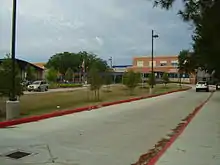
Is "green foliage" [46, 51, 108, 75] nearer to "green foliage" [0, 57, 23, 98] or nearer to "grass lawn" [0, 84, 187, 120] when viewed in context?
"grass lawn" [0, 84, 187, 120]

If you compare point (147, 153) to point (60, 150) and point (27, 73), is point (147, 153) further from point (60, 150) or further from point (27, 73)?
point (27, 73)

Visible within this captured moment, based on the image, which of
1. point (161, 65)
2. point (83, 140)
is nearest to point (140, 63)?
point (161, 65)

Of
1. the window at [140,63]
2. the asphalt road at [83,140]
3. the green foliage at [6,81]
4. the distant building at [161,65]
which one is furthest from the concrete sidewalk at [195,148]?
the window at [140,63]

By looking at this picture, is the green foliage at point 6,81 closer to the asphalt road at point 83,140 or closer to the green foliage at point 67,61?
the asphalt road at point 83,140

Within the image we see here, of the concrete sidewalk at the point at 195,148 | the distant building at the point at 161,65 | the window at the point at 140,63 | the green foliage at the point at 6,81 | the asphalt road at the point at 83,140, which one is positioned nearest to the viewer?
the concrete sidewalk at the point at 195,148

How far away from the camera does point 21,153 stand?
952 centimetres

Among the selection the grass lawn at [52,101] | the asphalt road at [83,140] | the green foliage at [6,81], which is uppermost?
the green foliage at [6,81]

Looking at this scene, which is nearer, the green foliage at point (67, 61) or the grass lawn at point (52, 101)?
the grass lawn at point (52, 101)

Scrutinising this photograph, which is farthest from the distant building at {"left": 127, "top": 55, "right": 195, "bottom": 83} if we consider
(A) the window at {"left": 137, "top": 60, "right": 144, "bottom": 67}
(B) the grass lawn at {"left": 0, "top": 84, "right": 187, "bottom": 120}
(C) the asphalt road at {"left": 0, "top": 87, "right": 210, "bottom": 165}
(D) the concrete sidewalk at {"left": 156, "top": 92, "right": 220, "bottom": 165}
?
(D) the concrete sidewalk at {"left": 156, "top": 92, "right": 220, "bottom": 165}

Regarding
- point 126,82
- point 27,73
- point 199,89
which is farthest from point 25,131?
point 27,73

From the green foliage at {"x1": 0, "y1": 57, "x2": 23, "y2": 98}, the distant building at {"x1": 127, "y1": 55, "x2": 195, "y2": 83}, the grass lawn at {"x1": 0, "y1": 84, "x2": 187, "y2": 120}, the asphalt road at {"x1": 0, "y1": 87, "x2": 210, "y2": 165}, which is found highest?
the distant building at {"x1": 127, "y1": 55, "x2": 195, "y2": 83}

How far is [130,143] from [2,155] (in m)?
3.88

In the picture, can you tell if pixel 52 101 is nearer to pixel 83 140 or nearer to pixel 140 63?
pixel 83 140

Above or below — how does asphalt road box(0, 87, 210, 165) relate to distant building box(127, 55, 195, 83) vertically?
below
